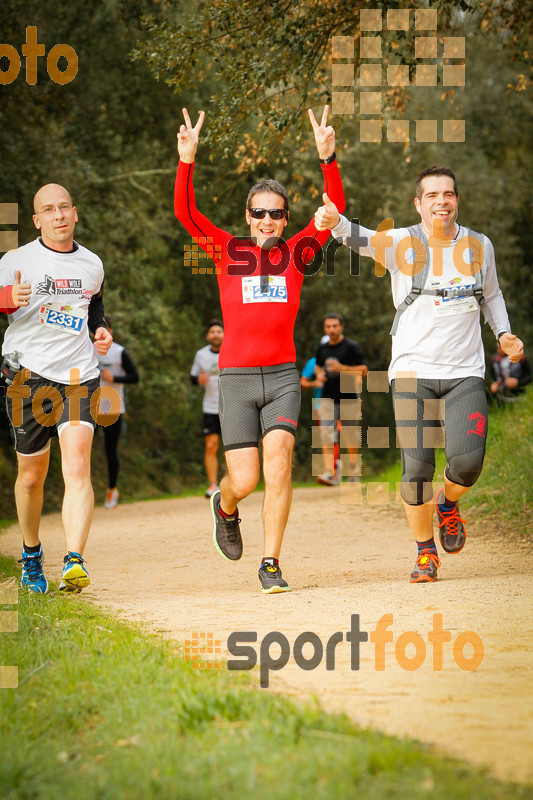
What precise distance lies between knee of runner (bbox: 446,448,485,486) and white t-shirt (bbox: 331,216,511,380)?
1.59 ft

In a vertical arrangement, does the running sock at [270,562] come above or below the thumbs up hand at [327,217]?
below

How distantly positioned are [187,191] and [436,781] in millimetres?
4375

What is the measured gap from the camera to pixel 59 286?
617 centimetres

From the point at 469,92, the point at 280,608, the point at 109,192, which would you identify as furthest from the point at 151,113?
the point at 280,608

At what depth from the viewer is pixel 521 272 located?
31.1m

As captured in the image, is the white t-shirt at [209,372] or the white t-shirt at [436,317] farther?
the white t-shirt at [209,372]

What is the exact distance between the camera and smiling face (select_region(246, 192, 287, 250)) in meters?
6.16

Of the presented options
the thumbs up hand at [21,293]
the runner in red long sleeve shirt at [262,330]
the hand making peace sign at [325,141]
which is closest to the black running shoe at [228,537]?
the runner in red long sleeve shirt at [262,330]

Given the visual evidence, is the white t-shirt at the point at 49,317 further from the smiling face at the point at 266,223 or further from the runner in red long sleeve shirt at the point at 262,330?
the smiling face at the point at 266,223

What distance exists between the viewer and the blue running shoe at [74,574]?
5859mm
